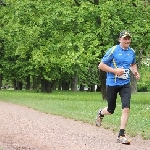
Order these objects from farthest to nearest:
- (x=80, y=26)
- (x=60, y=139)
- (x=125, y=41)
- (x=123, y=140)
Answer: (x=80, y=26) < (x=60, y=139) < (x=125, y=41) < (x=123, y=140)

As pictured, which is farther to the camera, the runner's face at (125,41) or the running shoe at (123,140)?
the runner's face at (125,41)

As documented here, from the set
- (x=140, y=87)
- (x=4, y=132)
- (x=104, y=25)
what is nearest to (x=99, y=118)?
(x=4, y=132)

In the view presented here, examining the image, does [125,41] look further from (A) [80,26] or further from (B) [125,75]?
(A) [80,26]

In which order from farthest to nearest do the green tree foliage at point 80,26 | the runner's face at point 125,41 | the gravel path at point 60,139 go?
1. the green tree foliage at point 80,26
2. the runner's face at point 125,41
3. the gravel path at point 60,139

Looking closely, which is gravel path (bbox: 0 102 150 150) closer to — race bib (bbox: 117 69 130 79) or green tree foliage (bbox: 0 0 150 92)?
race bib (bbox: 117 69 130 79)

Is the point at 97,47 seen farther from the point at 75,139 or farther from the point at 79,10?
the point at 75,139

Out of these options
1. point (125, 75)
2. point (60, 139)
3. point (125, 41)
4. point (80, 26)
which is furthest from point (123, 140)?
point (80, 26)

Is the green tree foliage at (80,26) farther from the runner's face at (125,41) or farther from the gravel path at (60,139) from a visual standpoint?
the runner's face at (125,41)

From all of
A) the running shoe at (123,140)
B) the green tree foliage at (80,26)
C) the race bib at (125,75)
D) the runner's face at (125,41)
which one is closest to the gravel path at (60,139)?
the running shoe at (123,140)

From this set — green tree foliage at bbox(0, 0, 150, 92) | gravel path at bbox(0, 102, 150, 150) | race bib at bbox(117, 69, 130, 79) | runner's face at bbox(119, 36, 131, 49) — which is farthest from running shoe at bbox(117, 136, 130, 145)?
green tree foliage at bbox(0, 0, 150, 92)

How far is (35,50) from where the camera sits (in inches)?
1113

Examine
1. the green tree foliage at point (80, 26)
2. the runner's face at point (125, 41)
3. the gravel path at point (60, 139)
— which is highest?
the green tree foliage at point (80, 26)

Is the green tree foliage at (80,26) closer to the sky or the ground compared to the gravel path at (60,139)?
closer to the sky

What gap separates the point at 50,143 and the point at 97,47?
1571 cm
